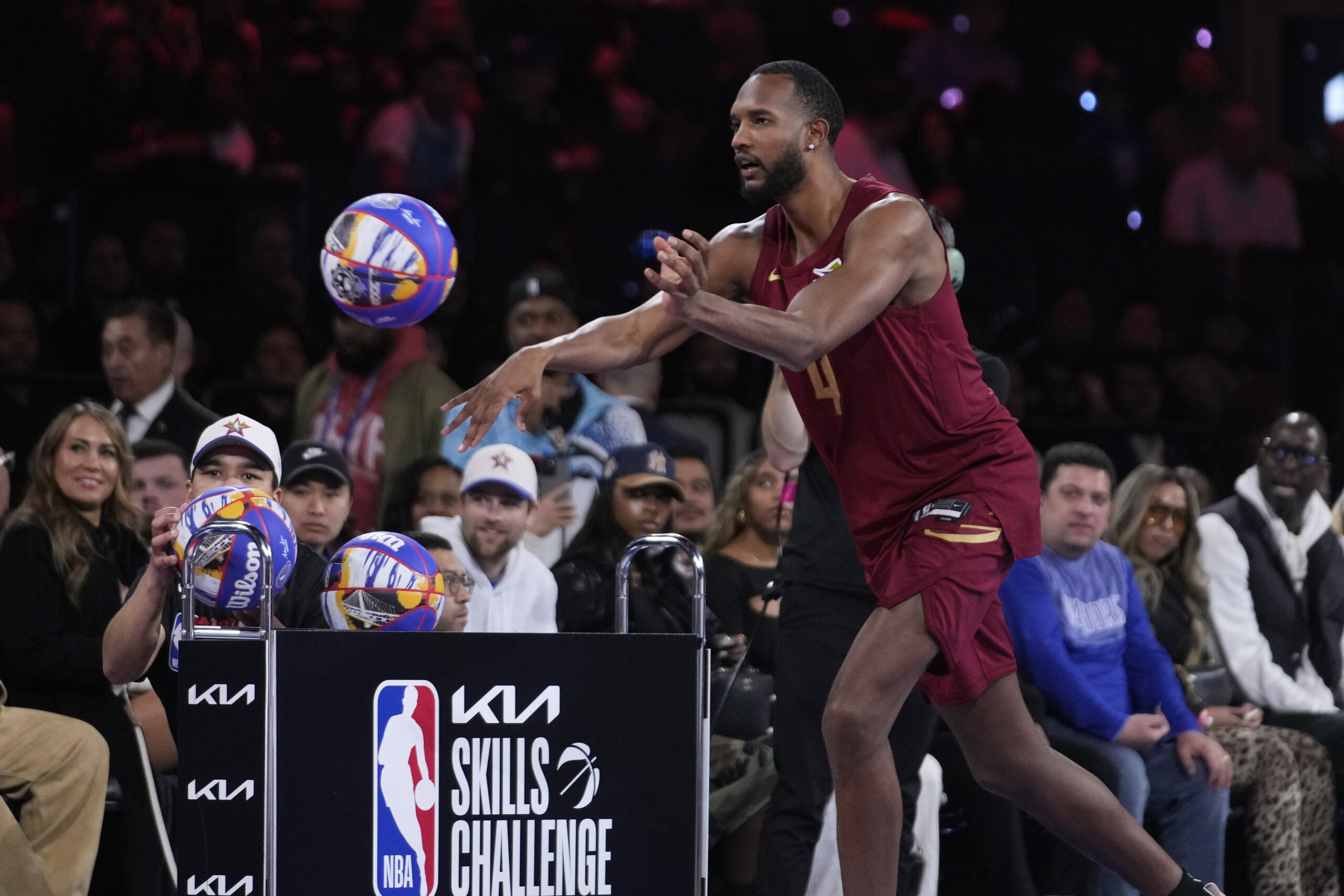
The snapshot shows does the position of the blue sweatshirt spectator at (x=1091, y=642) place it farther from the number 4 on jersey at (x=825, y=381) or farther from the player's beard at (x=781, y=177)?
the player's beard at (x=781, y=177)

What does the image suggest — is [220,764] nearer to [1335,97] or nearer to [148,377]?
[148,377]

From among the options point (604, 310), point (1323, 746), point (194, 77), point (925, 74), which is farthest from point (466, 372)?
point (925, 74)

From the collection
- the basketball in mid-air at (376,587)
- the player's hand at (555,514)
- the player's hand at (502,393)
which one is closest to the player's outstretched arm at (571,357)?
the player's hand at (502,393)

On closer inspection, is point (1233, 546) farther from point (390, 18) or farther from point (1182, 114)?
point (390, 18)

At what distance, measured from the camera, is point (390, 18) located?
11.6 meters

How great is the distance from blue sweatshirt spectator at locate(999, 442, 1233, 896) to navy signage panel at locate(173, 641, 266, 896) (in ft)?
10.1

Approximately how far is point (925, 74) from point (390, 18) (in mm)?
3529

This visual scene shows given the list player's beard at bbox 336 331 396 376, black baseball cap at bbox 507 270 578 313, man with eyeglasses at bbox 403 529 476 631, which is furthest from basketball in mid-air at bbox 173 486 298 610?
black baseball cap at bbox 507 270 578 313

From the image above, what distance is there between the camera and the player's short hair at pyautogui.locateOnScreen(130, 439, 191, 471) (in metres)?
6.24

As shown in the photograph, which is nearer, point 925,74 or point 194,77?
point 194,77

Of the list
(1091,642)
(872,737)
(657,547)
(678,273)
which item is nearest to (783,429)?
(657,547)

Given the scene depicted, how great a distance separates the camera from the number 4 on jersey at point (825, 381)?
164 inches

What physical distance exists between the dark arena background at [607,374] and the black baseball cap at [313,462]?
14 millimetres

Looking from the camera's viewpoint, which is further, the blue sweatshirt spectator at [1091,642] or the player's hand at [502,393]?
the blue sweatshirt spectator at [1091,642]
